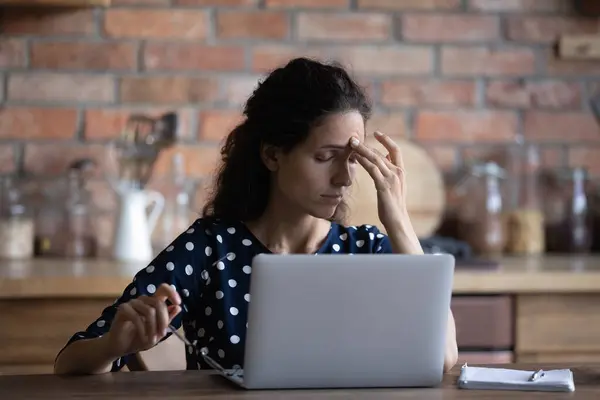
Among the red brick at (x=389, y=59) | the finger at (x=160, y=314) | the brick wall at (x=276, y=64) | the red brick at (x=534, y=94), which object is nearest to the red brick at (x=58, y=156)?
the brick wall at (x=276, y=64)

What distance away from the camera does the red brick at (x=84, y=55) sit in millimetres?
2672

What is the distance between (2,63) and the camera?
8.72 feet

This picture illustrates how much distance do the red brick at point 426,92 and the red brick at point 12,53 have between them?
3.20 ft

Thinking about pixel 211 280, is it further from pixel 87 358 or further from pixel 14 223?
pixel 14 223

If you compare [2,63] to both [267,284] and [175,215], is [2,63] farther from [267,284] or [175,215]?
[267,284]

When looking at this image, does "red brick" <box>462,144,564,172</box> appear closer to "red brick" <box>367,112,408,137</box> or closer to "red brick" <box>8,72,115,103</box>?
"red brick" <box>367,112,408,137</box>

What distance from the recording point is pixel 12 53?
266cm

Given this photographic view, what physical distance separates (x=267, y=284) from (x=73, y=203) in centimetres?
159

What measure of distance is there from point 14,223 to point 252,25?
0.82 m

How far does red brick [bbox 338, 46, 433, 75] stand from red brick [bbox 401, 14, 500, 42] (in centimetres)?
4

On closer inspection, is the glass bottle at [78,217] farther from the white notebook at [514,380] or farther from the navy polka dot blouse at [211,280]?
the white notebook at [514,380]

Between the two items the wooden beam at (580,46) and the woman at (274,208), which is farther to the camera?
the wooden beam at (580,46)

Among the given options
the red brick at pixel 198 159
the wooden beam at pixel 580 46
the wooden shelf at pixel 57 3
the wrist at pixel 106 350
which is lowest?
the wrist at pixel 106 350

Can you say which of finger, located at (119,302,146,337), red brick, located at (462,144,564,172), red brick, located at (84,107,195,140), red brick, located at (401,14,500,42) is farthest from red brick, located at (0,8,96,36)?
finger, located at (119,302,146,337)
